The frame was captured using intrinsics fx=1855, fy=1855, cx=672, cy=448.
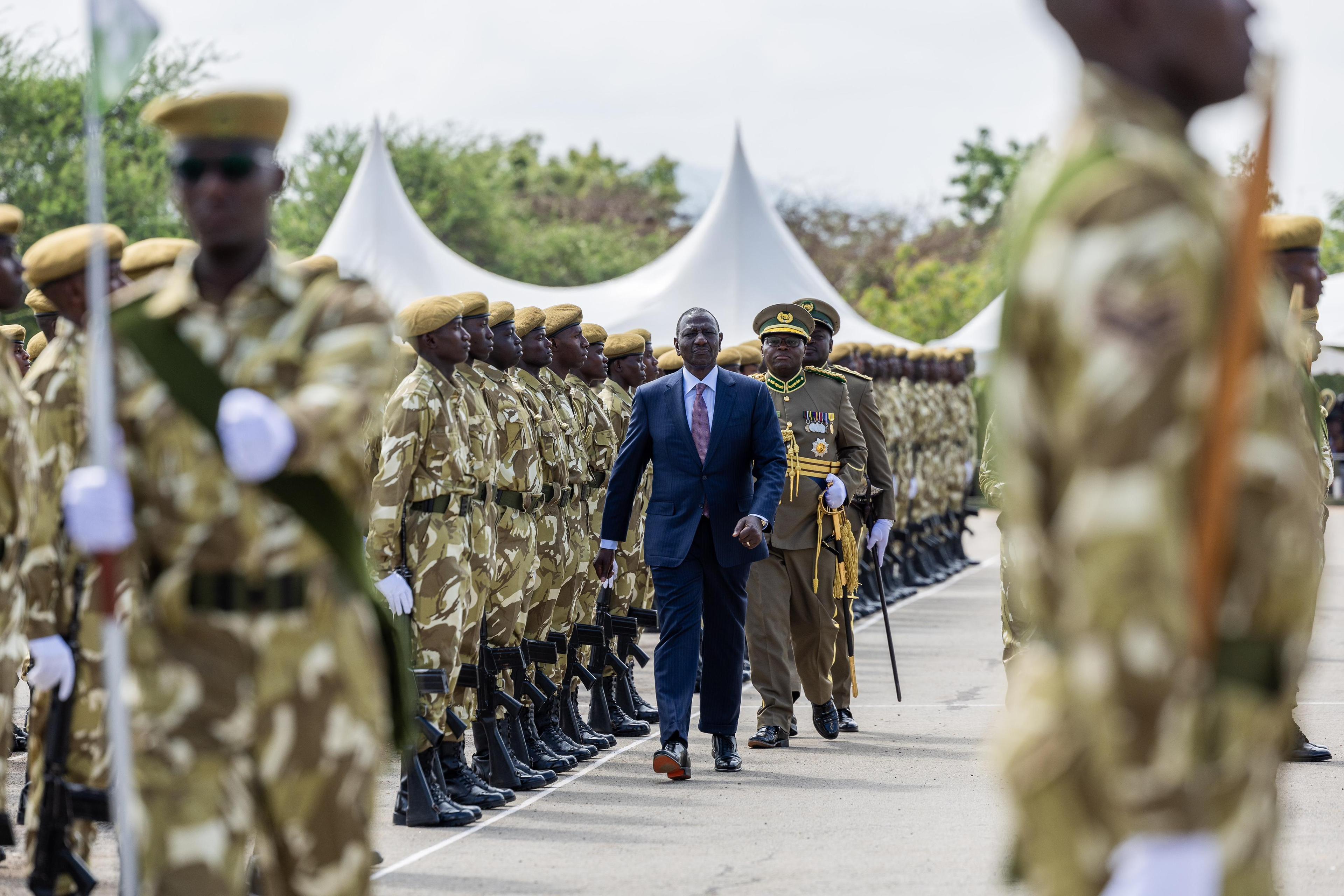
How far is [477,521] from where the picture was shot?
330 inches

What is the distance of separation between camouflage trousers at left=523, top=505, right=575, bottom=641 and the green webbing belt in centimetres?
614

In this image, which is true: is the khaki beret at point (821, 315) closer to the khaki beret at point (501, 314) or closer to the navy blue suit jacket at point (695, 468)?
the navy blue suit jacket at point (695, 468)

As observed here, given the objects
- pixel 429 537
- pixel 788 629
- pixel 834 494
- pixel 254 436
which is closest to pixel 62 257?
pixel 429 537

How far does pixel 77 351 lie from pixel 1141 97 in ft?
13.9

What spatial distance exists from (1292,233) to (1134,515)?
473cm

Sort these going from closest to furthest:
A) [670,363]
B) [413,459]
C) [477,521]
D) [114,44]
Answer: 1. [114,44]
2. [413,459]
3. [477,521]
4. [670,363]

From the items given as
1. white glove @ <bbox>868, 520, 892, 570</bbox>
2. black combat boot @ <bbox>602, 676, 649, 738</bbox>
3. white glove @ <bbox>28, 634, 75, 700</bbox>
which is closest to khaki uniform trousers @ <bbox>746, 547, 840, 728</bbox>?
black combat boot @ <bbox>602, 676, 649, 738</bbox>

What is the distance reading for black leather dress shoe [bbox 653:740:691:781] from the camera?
9.05 meters

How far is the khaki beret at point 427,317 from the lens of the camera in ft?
27.1

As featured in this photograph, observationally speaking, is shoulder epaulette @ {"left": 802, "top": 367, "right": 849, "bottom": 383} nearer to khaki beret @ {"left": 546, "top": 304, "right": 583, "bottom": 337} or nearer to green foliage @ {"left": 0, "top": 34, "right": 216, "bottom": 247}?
khaki beret @ {"left": 546, "top": 304, "right": 583, "bottom": 337}

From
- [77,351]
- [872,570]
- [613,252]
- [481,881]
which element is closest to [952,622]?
[872,570]

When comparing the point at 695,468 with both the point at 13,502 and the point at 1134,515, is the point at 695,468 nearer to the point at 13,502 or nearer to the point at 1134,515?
the point at 13,502

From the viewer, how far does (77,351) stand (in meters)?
6.05

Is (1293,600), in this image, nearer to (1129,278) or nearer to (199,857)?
(1129,278)
